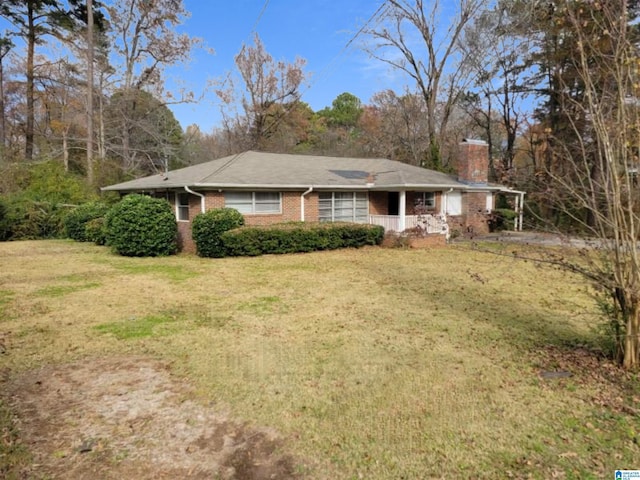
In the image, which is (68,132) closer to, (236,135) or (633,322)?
(236,135)

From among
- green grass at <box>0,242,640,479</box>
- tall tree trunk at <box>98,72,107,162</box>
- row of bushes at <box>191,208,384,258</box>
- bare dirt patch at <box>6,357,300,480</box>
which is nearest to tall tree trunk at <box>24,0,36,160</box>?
tall tree trunk at <box>98,72,107,162</box>

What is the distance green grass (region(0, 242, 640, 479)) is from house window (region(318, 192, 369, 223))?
6889mm

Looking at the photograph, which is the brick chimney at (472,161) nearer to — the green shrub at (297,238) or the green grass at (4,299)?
the green shrub at (297,238)

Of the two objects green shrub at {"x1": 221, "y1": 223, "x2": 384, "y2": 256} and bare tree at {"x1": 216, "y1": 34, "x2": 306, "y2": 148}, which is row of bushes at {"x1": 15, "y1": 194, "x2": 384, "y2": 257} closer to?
green shrub at {"x1": 221, "y1": 223, "x2": 384, "y2": 256}

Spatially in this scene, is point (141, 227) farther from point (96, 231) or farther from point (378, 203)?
point (378, 203)

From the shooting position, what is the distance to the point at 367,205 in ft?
57.6

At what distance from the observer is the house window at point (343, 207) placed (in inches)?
648

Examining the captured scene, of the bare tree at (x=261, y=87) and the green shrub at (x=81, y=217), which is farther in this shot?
the bare tree at (x=261, y=87)

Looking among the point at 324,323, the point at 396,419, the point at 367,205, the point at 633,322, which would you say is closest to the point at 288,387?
the point at 396,419

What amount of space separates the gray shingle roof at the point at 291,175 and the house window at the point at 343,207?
0.63 metres

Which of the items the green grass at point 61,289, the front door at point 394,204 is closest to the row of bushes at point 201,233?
the green grass at point 61,289

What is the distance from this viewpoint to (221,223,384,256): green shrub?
41.8ft

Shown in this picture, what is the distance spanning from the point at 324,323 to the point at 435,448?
323 cm

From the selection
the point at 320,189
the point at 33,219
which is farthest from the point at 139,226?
the point at 33,219
